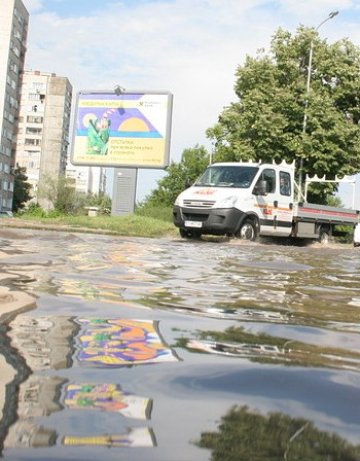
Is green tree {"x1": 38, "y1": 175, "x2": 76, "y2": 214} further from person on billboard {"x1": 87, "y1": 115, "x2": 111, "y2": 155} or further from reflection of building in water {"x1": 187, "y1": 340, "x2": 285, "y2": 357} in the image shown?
reflection of building in water {"x1": 187, "y1": 340, "x2": 285, "y2": 357}

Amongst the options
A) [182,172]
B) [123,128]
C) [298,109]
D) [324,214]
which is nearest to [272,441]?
[324,214]

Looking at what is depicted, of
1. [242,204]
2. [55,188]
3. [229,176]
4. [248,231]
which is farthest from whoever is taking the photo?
[55,188]

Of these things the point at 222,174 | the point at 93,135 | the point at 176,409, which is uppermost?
the point at 93,135

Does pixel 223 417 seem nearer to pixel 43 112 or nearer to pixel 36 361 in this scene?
pixel 36 361

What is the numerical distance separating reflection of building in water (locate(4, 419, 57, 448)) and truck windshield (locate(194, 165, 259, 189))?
13234 mm

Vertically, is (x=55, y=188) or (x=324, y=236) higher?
(x=55, y=188)

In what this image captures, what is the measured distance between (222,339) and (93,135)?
23027 millimetres

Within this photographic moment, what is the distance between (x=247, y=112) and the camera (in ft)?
95.6

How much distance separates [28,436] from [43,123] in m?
115

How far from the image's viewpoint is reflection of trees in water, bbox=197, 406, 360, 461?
4.84ft

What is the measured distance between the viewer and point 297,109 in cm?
2838

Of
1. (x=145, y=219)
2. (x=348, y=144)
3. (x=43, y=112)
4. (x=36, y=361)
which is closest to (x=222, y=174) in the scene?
(x=145, y=219)

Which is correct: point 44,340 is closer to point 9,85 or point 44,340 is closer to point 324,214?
point 324,214

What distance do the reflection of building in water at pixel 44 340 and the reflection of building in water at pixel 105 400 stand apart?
27 centimetres
